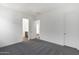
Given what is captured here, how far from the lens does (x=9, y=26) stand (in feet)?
11.8

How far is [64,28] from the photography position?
3438 millimetres

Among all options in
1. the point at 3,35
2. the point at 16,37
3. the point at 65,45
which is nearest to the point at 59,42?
the point at 65,45

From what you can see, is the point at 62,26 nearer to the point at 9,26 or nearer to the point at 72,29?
the point at 72,29

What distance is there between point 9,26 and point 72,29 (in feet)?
10.3

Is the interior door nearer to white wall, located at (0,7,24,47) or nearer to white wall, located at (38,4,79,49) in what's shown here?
white wall, located at (38,4,79,49)

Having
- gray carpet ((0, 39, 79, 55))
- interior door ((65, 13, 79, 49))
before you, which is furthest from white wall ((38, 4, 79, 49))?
gray carpet ((0, 39, 79, 55))

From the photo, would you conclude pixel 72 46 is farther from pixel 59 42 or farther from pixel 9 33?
pixel 9 33

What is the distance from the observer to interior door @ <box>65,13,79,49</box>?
9.39 ft

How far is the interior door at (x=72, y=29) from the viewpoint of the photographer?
2.86m

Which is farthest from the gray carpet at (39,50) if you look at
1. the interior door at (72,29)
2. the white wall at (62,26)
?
the white wall at (62,26)

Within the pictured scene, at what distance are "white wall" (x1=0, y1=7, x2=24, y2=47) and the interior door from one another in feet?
9.27

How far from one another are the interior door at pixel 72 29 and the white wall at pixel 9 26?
9.27 feet

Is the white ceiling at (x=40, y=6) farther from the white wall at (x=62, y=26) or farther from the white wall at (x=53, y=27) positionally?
the white wall at (x=53, y=27)

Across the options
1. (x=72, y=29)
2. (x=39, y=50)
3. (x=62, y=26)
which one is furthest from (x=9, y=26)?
(x=72, y=29)
